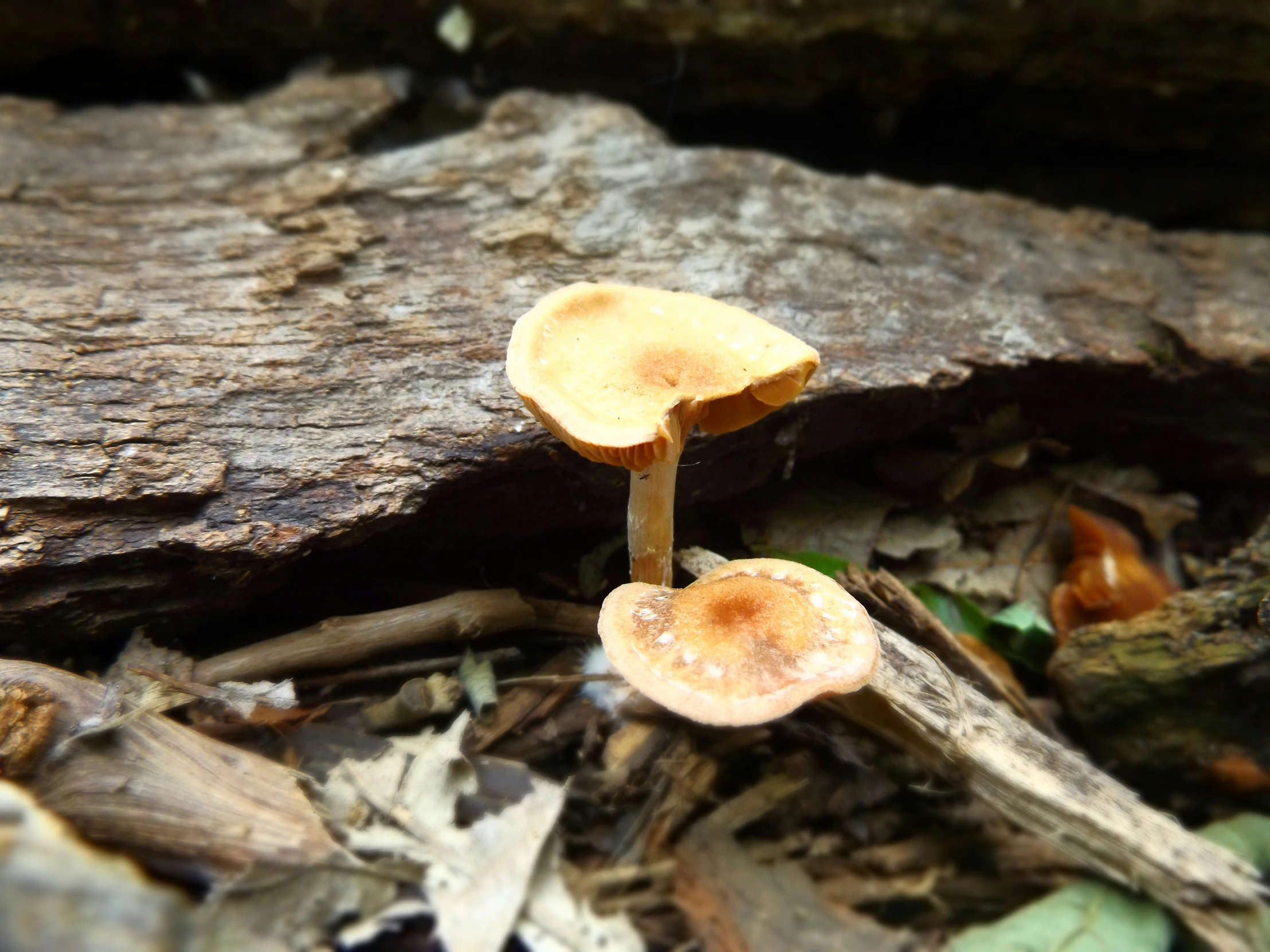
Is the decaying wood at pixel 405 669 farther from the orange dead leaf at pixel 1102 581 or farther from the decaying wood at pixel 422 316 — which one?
the orange dead leaf at pixel 1102 581

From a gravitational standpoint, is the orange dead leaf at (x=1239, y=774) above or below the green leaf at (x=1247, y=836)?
above

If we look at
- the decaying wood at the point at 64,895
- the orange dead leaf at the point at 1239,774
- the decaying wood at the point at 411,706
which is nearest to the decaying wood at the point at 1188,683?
the orange dead leaf at the point at 1239,774

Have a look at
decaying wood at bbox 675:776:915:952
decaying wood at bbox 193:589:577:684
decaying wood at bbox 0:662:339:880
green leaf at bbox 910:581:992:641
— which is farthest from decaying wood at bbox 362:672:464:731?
green leaf at bbox 910:581:992:641

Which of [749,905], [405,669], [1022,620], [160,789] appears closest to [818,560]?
[1022,620]

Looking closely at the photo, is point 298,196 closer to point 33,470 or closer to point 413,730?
point 33,470

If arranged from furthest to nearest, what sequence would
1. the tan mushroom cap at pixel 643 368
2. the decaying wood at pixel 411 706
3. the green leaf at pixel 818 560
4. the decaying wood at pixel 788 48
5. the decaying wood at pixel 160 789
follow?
the decaying wood at pixel 788 48 → the green leaf at pixel 818 560 → the decaying wood at pixel 411 706 → the tan mushroom cap at pixel 643 368 → the decaying wood at pixel 160 789

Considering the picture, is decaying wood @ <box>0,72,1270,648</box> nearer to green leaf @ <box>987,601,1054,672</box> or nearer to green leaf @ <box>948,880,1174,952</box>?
green leaf @ <box>987,601,1054,672</box>
